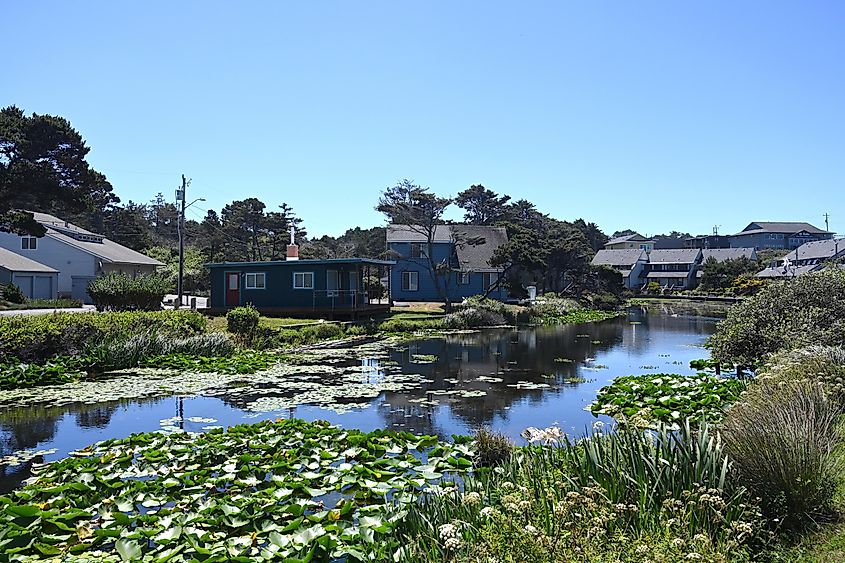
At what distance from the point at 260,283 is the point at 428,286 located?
1662 cm

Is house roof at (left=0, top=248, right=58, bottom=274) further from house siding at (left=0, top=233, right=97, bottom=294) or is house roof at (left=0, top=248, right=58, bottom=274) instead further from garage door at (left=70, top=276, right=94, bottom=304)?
garage door at (left=70, top=276, right=94, bottom=304)

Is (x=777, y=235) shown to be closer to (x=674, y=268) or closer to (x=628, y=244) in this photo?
(x=628, y=244)

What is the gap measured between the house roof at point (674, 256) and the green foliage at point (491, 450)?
249 feet

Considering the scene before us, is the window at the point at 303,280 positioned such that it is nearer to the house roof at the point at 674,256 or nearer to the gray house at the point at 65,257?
Result: the gray house at the point at 65,257

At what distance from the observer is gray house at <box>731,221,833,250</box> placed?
353ft

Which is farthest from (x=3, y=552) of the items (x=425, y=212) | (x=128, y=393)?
(x=425, y=212)

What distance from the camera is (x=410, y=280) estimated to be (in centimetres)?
4653

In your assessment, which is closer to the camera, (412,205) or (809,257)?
(412,205)

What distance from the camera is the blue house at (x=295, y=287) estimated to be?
101 feet

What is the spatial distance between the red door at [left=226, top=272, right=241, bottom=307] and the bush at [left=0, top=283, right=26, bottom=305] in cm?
1003

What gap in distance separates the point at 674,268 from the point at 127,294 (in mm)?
68191

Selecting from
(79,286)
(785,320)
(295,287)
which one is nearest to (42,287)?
(79,286)

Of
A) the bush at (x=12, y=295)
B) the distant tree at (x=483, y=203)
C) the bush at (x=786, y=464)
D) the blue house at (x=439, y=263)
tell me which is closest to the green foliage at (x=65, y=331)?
the bush at (x=786, y=464)

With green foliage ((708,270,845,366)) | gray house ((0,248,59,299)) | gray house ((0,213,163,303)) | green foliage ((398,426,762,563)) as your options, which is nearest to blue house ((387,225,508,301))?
gray house ((0,213,163,303))
